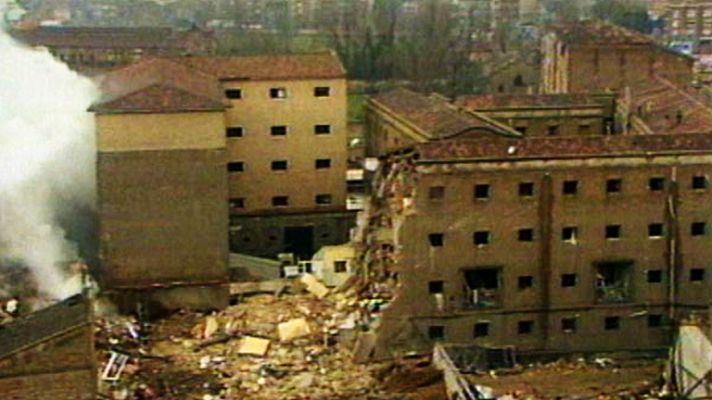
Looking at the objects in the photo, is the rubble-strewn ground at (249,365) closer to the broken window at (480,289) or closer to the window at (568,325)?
the broken window at (480,289)

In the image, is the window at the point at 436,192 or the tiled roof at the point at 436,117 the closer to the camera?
the window at the point at 436,192

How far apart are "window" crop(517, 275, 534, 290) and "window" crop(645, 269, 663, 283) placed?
7.25 ft

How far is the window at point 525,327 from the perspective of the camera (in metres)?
22.0

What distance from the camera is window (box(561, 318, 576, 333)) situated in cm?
2203

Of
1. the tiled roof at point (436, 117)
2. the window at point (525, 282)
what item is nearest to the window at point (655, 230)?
the window at point (525, 282)

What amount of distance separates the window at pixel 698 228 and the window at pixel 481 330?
4.25 meters

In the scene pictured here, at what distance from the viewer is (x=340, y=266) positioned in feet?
82.4

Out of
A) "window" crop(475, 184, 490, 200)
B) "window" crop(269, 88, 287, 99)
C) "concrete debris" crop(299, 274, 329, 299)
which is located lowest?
"concrete debris" crop(299, 274, 329, 299)

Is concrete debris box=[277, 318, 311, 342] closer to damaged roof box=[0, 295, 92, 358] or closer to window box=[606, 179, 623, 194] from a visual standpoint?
damaged roof box=[0, 295, 92, 358]

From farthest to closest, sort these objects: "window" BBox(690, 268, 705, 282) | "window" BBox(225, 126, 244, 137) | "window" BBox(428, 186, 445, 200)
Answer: "window" BBox(225, 126, 244, 137)
"window" BBox(690, 268, 705, 282)
"window" BBox(428, 186, 445, 200)

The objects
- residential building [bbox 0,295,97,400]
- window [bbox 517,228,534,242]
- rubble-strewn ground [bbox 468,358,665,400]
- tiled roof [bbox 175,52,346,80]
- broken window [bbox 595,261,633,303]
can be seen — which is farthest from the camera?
tiled roof [bbox 175,52,346,80]

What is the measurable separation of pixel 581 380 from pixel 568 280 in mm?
2011

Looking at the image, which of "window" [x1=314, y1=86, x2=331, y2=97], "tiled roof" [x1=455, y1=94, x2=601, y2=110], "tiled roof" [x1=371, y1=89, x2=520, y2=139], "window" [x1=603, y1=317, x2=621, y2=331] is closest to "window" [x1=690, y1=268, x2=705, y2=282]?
"window" [x1=603, y1=317, x2=621, y2=331]

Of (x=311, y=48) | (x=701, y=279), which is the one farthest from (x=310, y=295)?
(x=311, y=48)
